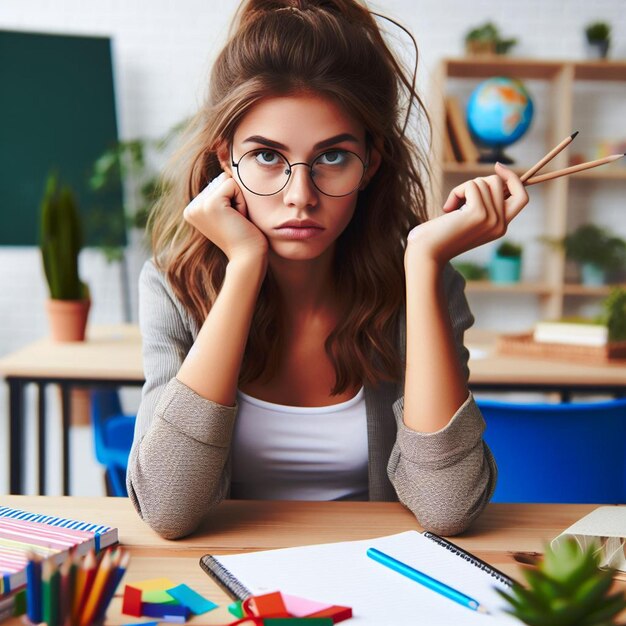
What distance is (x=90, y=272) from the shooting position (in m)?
4.46

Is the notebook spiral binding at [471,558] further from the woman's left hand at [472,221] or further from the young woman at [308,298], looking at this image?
the woman's left hand at [472,221]

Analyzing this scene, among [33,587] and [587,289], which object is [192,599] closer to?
[33,587]

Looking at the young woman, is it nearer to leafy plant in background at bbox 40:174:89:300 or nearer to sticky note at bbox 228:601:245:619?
sticky note at bbox 228:601:245:619

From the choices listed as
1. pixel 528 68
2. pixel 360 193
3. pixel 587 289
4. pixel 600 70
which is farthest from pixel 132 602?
pixel 600 70

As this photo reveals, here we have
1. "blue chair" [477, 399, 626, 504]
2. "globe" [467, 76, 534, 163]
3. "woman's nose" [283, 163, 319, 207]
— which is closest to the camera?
"woman's nose" [283, 163, 319, 207]

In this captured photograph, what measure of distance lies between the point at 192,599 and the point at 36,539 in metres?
0.19

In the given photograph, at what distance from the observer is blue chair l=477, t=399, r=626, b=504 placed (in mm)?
1400

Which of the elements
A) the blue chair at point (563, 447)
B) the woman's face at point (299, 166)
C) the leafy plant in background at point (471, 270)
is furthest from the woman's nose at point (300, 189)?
the leafy plant in background at point (471, 270)

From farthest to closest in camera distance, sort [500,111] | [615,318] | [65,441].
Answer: [500,111]
[65,441]
[615,318]

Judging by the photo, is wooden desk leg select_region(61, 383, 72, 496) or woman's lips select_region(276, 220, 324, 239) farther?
wooden desk leg select_region(61, 383, 72, 496)

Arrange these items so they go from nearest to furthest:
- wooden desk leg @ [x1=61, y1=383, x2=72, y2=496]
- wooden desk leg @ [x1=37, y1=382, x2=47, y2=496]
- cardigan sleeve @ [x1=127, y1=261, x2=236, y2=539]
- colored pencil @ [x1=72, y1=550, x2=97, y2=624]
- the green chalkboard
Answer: colored pencil @ [x1=72, y1=550, x2=97, y2=624] → cardigan sleeve @ [x1=127, y1=261, x2=236, y2=539] → wooden desk leg @ [x1=37, y1=382, x2=47, y2=496] → wooden desk leg @ [x1=61, y1=383, x2=72, y2=496] → the green chalkboard

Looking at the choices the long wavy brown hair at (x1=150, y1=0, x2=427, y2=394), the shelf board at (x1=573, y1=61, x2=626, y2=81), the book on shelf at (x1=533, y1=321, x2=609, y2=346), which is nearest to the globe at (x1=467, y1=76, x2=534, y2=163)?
the shelf board at (x1=573, y1=61, x2=626, y2=81)

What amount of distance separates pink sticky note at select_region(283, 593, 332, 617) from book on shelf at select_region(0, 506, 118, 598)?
0.75 ft

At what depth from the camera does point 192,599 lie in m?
0.73
